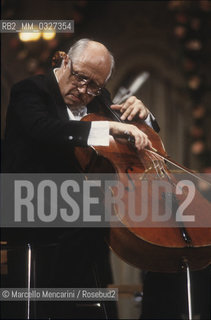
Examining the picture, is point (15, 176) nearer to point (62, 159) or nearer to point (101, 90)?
point (62, 159)

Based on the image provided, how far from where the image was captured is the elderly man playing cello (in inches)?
45.5

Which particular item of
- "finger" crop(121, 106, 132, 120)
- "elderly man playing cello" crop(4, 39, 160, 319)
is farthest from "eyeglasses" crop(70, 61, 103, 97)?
"finger" crop(121, 106, 132, 120)

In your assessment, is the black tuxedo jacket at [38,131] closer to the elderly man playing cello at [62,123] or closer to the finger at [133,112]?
the elderly man playing cello at [62,123]

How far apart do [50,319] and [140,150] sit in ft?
1.66

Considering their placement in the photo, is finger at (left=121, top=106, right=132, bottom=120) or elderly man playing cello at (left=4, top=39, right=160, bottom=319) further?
finger at (left=121, top=106, right=132, bottom=120)

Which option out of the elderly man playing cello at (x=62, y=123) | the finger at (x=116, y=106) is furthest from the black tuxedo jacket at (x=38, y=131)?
the finger at (x=116, y=106)

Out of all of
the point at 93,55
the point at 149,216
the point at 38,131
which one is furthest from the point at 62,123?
the point at 149,216

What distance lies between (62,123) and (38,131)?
0.06 m

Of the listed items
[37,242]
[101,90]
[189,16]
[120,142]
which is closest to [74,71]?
[101,90]

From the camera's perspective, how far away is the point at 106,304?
1529 millimetres

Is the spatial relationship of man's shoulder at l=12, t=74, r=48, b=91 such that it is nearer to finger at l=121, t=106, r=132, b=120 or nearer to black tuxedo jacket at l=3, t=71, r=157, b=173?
black tuxedo jacket at l=3, t=71, r=157, b=173

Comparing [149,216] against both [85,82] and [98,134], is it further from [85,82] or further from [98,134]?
[85,82]

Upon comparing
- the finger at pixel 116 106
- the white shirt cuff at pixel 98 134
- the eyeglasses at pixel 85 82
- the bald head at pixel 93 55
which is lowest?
the white shirt cuff at pixel 98 134

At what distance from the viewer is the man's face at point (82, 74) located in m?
1.19
